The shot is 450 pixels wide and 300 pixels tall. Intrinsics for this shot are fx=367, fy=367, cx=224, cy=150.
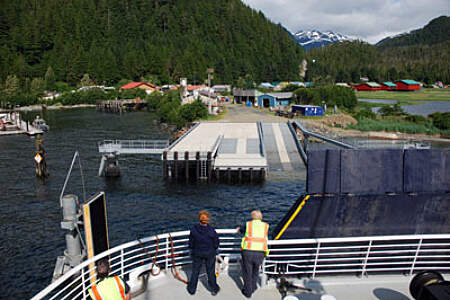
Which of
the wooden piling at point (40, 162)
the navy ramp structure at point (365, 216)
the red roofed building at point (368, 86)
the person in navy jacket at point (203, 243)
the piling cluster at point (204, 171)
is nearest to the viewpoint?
the person in navy jacket at point (203, 243)

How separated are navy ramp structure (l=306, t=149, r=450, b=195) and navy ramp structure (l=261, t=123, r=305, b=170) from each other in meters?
24.4

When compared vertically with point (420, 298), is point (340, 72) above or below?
above

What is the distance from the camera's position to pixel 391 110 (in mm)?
67562

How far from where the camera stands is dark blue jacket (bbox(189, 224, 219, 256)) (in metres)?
6.39

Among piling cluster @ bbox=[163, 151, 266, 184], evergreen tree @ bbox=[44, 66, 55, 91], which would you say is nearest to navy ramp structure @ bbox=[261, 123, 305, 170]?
piling cluster @ bbox=[163, 151, 266, 184]

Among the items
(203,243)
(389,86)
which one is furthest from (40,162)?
(389,86)

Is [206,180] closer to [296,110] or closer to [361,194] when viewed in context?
[361,194]

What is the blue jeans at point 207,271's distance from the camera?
21.4 ft

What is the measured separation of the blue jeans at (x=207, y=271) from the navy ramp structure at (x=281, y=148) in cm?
2552

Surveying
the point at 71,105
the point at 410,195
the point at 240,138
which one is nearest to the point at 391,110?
the point at 240,138

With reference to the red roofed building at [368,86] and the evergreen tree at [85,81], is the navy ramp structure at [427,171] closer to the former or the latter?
the evergreen tree at [85,81]

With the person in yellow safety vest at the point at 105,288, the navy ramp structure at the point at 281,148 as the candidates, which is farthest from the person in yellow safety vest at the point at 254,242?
the navy ramp structure at the point at 281,148

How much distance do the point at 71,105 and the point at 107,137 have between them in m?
62.9

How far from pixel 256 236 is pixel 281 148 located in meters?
31.9
